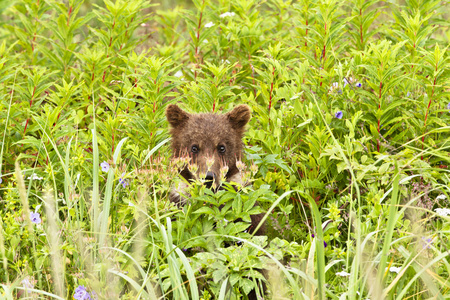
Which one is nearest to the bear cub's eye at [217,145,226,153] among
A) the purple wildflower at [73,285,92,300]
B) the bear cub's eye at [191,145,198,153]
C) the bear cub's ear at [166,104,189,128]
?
the bear cub's eye at [191,145,198,153]

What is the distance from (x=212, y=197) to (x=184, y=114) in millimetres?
1563

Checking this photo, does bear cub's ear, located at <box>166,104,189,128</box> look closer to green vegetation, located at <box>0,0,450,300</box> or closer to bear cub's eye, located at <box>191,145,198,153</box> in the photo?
green vegetation, located at <box>0,0,450,300</box>

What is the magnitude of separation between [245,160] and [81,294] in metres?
2.30

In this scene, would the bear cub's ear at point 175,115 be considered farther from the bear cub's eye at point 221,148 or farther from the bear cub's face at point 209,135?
the bear cub's eye at point 221,148

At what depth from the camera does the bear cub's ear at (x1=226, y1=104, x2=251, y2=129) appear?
4895mm

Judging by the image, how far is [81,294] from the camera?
9.87 feet

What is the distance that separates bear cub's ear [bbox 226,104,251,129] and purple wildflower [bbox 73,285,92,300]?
243cm

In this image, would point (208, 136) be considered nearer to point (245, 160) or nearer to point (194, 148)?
point (194, 148)

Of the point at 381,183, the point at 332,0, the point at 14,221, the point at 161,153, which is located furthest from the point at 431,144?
the point at 14,221

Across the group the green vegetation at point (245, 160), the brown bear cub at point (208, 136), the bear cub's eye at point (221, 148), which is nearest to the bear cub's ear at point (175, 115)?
the brown bear cub at point (208, 136)

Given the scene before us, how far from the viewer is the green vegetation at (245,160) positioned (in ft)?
10.8

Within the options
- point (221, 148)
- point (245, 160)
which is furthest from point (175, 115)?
point (245, 160)

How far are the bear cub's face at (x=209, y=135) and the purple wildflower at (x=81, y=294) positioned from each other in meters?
1.94

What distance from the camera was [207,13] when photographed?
6133 mm
